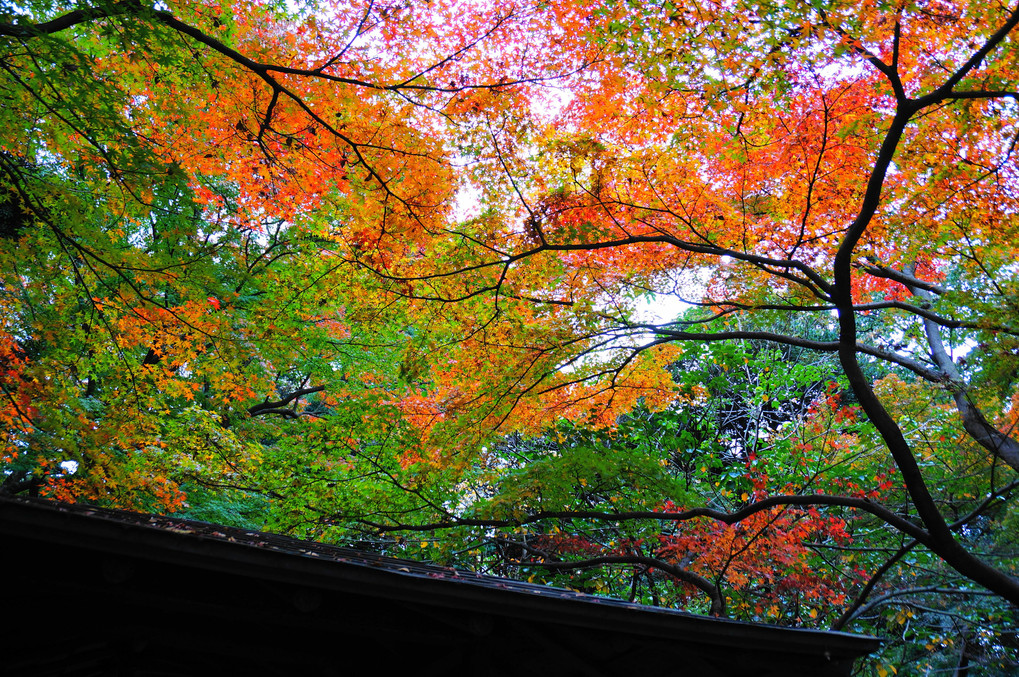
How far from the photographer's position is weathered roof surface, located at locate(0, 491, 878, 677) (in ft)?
9.81

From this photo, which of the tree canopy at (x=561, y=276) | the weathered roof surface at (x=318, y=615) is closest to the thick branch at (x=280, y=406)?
the tree canopy at (x=561, y=276)

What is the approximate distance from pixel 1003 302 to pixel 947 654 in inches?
364

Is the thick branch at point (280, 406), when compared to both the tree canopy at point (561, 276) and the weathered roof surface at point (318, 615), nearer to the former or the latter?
the tree canopy at point (561, 276)

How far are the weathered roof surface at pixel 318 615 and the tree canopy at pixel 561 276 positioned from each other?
2786 millimetres

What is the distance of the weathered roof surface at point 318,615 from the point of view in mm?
2990

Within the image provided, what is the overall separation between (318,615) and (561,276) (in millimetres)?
5729

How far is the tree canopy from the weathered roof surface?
2.79m

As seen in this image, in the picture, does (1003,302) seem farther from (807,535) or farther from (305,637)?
(305,637)

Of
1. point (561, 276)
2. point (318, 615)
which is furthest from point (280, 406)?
point (318, 615)

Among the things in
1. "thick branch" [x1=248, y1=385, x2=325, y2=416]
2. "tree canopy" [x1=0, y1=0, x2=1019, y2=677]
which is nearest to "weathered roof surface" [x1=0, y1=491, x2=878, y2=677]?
"tree canopy" [x1=0, y1=0, x2=1019, y2=677]

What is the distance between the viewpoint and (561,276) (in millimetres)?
8406

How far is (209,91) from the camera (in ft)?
22.3

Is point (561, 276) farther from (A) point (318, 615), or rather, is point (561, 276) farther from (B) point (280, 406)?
(B) point (280, 406)

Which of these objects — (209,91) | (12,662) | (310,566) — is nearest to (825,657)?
(310,566)
